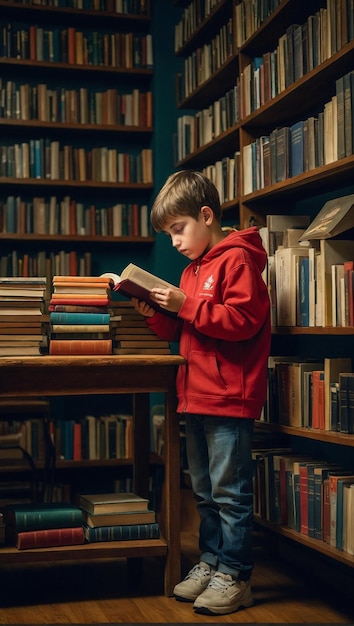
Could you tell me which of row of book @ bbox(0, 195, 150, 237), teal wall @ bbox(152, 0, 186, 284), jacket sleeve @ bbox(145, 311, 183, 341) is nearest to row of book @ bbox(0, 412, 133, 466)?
teal wall @ bbox(152, 0, 186, 284)

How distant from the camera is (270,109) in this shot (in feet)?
10.3

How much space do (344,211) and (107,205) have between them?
2.56 m

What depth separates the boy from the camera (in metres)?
2.48

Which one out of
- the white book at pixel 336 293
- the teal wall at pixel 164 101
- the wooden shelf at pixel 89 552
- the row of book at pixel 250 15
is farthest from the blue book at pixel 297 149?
the teal wall at pixel 164 101

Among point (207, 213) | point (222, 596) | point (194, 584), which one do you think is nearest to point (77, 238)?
point (207, 213)

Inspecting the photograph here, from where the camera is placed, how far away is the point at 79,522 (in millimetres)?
2645

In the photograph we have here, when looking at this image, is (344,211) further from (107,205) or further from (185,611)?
(107,205)

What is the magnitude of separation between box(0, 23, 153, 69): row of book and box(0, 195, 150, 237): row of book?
0.78 meters

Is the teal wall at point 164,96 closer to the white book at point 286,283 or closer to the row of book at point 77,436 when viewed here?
the row of book at point 77,436

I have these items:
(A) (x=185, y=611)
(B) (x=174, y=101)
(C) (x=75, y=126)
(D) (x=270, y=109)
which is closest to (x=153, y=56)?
(B) (x=174, y=101)

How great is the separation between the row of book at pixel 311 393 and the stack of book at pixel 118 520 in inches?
22.9

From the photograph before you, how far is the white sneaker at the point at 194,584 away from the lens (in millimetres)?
2588

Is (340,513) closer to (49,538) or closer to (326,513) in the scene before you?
Answer: (326,513)

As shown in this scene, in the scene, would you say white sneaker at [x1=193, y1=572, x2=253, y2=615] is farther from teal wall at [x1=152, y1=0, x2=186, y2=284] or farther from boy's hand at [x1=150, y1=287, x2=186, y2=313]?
teal wall at [x1=152, y1=0, x2=186, y2=284]
